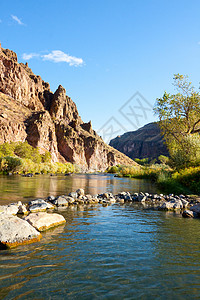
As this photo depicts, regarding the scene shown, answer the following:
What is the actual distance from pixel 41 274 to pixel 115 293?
5.44 feet

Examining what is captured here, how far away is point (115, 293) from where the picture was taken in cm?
→ 374

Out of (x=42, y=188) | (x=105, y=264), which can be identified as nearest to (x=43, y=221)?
(x=105, y=264)

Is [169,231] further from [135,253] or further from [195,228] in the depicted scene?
[135,253]

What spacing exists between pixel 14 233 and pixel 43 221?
176 centimetres

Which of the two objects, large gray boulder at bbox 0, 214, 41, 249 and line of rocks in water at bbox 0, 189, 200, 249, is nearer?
large gray boulder at bbox 0, 214, 41, 249

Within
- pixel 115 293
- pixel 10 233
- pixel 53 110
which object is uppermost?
pixel 53 110

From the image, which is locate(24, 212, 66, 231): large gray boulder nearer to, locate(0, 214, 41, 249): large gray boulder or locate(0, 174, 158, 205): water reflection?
locate(0, 214, 41, 249): large gray boulder

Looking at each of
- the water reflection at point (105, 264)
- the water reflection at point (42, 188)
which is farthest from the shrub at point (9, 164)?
the water reflection at point (105, 264)

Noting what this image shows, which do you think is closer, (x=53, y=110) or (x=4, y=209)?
(x=4, y=209)

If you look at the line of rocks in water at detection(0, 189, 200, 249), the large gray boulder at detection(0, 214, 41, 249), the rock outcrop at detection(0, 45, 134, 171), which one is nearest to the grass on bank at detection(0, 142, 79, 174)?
the rock outcrop at detection(0, 45, 134, 171)

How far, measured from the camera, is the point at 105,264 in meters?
4.92

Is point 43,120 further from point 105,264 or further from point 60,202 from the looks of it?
point 105,264

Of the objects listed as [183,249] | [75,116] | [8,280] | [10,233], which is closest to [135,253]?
[183,249]

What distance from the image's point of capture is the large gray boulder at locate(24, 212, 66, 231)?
24.2 ft
